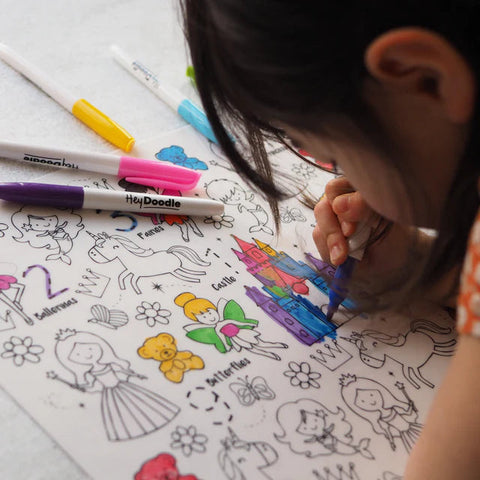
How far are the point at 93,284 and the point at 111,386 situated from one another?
0.09 m

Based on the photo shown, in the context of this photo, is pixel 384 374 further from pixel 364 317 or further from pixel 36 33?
pixel 36 33

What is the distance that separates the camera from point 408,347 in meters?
0.50

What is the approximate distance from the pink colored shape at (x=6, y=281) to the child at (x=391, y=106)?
18 cm

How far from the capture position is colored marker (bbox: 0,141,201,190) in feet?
1.90

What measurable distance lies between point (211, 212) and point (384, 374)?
0.19 metres

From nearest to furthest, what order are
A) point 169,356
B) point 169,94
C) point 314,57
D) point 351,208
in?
point 314,57
point 169,356
point 351,208
point 169,94

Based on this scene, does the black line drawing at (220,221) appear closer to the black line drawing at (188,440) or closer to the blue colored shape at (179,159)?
the blue colored shape at (179,159)

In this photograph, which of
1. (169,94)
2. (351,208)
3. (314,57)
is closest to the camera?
(314,57)

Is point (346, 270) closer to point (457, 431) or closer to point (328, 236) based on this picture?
point (328, 236)

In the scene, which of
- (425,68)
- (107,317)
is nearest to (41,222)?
(107,317)

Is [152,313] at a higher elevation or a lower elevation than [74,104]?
lower

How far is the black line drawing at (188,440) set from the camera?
1.32 feet

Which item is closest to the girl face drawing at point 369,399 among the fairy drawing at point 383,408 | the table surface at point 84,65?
the fairy drawing at point 383,408

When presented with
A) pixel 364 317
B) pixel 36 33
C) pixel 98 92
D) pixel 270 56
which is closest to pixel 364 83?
pixel 270 56
